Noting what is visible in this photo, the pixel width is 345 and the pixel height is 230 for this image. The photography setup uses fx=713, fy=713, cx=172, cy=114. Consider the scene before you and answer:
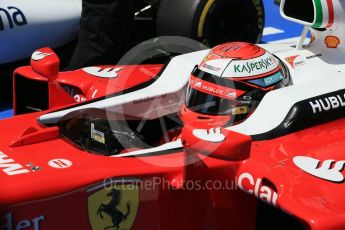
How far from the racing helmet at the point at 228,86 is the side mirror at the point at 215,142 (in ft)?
1.44

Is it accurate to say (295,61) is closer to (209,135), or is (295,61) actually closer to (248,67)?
(248,67)

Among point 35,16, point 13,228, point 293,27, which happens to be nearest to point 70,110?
point 13,228

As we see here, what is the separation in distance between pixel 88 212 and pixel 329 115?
45.1 inches

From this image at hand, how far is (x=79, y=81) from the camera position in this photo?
3.60 metres

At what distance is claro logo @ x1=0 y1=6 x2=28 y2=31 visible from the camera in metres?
4.61

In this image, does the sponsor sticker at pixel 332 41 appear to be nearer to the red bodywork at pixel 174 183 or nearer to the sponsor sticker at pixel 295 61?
the sponsor sticker at pixel 295 61

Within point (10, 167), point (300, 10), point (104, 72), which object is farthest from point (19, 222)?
point (300, 10)

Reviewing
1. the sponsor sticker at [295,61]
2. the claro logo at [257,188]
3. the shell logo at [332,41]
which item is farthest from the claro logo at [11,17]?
the claro logo at [257,188]

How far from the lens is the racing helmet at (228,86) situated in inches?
120

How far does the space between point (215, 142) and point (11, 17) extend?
2511 millimetres

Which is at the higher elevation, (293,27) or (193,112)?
(193,112)

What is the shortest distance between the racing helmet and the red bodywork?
0.80 feet

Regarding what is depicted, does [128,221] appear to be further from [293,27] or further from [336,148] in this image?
[293,27]

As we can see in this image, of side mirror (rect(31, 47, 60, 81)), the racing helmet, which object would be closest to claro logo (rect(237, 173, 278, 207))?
the racing helmet
